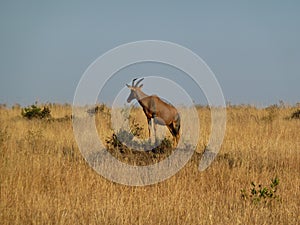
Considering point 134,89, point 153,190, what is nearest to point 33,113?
point 134,89

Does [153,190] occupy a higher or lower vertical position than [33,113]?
lower

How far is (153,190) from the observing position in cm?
746

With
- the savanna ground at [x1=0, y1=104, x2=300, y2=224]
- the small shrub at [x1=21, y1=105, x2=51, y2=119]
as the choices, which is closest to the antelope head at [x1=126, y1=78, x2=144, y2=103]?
the savanna ground at [x1=0, y1=104, x2=300, y2=224]

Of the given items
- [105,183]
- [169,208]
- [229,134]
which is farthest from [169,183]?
[229,134]

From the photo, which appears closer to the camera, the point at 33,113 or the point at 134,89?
the point at 134,89

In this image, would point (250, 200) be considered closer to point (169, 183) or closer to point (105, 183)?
point (169, 183)

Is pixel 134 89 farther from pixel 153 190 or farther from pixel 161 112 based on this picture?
pixel 153 190

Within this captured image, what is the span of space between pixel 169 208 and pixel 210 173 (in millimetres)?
2485

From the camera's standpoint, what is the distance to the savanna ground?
5883mm

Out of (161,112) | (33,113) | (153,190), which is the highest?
(33,113)

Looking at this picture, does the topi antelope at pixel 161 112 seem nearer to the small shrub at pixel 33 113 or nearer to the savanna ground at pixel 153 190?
the savanna ground at pixel 153 190

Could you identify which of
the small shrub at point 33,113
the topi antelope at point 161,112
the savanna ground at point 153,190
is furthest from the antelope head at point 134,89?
the small shrub at point 33,113

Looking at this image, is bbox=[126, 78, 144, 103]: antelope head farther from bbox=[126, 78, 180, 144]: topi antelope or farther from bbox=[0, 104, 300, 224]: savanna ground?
bbox=[0, 104, 300, 224]: savanna ground

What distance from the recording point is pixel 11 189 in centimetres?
702
